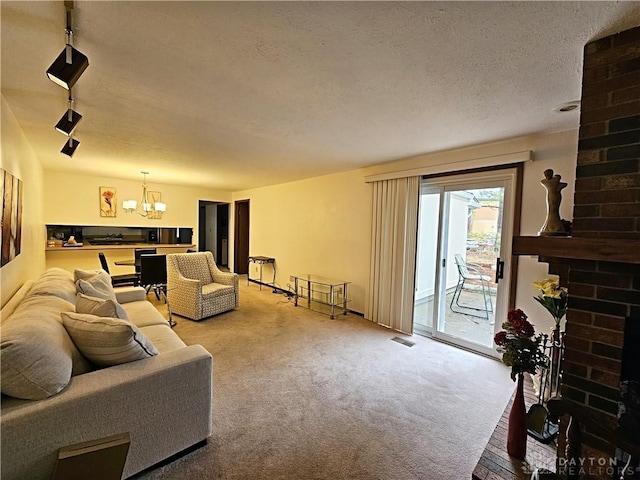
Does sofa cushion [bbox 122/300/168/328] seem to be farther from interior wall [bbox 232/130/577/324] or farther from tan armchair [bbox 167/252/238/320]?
interior wall [bbox 232/130/577/324]

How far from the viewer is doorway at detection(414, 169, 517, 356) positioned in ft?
10.1

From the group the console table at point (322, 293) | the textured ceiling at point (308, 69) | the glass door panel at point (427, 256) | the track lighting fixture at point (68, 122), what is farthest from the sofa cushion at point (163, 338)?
the glass door panel at point (427, 256)

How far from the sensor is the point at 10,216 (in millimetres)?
2297

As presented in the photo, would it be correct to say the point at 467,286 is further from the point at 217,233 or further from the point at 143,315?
the point at 217,233

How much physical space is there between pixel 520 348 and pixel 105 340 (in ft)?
7.64

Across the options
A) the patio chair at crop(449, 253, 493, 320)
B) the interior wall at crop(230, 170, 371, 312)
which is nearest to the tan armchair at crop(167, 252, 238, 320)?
the interior wall at crop(230, 170, 371, 312)

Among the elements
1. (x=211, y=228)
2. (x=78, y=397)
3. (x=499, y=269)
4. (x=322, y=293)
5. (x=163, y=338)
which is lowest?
(x=322, y=293)

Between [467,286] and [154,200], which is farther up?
[154,200]

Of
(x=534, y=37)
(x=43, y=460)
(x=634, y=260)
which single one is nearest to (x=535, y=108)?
(x=534, y=37)

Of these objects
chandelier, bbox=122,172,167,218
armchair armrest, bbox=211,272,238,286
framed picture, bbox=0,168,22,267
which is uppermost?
chandelier, bbox=122,172,167,218

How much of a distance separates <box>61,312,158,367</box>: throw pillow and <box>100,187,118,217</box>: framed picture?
5.14 metres

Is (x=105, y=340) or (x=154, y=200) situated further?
(x=154, y=200)

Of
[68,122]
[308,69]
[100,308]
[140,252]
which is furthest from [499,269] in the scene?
[140,252]

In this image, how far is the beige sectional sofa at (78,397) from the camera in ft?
3.99
